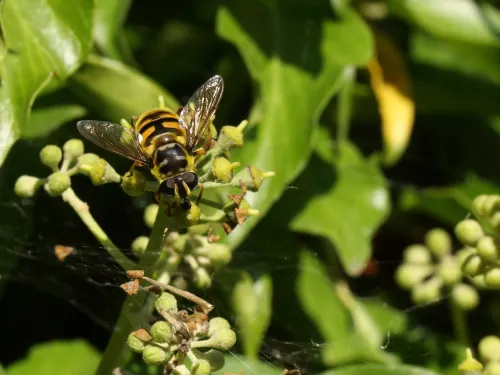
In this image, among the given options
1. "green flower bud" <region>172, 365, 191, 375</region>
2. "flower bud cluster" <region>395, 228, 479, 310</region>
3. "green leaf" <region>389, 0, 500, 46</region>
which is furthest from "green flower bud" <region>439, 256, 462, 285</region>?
"green flower bud" <region>172, 365, 191, 375</region>

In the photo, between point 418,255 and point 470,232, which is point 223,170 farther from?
point 418,255

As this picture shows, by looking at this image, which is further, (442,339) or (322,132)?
(322,132)

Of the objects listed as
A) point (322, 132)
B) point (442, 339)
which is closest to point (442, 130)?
point (322, 132)

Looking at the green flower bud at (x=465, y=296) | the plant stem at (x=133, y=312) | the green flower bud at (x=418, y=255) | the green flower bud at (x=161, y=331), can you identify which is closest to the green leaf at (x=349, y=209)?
the green flower bud at (x=418, y=255)

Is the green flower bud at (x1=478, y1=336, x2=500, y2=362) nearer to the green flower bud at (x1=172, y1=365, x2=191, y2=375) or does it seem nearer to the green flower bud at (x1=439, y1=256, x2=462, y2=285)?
the green flower bud at (x1=439, y1=256, x2=462, y2=285)

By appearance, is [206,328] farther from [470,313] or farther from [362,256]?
[470,313]

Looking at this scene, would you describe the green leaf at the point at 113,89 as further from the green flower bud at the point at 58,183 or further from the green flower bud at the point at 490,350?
the green flower bud at the point at 490,350
